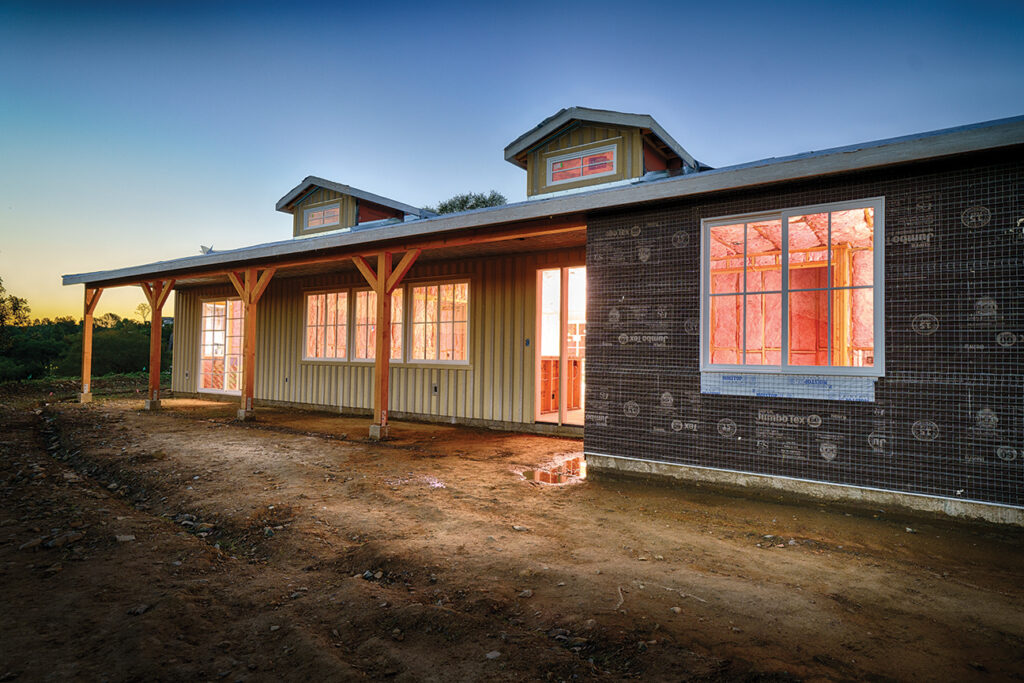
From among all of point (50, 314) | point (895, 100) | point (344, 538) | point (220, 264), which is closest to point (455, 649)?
point (344, 538)

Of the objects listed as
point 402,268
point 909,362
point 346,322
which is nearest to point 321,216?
point 346,322

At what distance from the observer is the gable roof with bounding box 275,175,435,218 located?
1051 centimetres

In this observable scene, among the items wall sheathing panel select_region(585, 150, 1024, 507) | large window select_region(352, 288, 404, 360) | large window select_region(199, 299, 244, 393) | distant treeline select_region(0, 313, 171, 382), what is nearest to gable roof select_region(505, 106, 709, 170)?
wall sheathing panel select_region(585, 150, 1024, 507)

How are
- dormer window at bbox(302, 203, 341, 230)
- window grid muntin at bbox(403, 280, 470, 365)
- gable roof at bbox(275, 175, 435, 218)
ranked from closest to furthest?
window grid muntin at bbox(403, 280, 470, 365)
gable roof at bbox(275, 175, 435, 218)
dormer window at bbox(302, 203, 341, 230)

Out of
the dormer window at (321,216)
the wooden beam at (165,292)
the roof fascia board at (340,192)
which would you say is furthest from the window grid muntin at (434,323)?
the wooden beam at (165,292)

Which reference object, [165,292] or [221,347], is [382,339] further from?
[221,347]

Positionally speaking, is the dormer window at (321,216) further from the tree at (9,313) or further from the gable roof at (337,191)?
the tree at (9,313)

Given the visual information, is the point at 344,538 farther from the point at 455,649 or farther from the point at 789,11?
the point at 789,11

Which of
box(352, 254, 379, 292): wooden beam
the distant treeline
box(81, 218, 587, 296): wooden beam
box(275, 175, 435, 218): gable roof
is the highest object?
box(275, 175, 435, 218): gable roof

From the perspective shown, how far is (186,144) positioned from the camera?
13.3m

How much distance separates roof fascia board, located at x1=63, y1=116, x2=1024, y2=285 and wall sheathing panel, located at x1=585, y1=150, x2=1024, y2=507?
8.5 inches

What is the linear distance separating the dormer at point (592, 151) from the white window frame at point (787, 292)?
337 centimetres

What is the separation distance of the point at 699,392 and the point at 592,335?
117 cm

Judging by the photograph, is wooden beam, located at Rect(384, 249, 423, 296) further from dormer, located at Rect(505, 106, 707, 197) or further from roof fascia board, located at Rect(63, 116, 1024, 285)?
dormer, located at Rect(505, 106, 707, 197)
